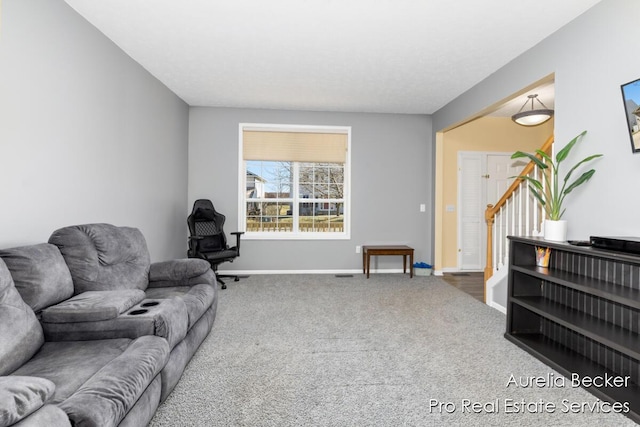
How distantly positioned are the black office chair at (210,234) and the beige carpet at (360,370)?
92 centimetres

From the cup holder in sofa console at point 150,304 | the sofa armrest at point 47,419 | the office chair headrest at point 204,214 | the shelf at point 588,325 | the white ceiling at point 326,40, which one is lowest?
the shelf at point 588,325

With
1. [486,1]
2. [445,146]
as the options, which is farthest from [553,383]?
[445,146]

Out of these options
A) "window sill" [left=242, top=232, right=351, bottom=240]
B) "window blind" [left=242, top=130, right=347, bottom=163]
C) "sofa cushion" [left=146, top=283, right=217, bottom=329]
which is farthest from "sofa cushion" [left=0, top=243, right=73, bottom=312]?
"window blind" [left=242, top=130, right=347, bottom=163]

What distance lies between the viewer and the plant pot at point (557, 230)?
2568mm

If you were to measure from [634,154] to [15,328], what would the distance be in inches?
143

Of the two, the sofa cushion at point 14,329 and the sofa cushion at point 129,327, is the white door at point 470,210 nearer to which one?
the sofa cushion at point 129,327

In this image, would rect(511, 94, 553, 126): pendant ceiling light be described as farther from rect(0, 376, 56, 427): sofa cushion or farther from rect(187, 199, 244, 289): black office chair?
rect(0, 376, 56, 427): sofa cushion

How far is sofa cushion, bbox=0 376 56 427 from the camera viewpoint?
941 millimetres

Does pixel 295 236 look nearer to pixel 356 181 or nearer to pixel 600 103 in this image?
pixel 356 181

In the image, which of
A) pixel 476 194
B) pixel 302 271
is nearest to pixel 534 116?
pixel 476 194

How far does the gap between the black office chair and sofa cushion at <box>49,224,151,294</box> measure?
171 centimetres

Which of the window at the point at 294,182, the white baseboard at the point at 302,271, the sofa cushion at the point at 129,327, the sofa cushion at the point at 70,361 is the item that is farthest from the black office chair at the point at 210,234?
the sofa cushion at the point at 70,361

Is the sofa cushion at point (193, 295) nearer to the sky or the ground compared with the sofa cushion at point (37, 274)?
nearer to the ground

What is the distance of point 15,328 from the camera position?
4.86 feet
